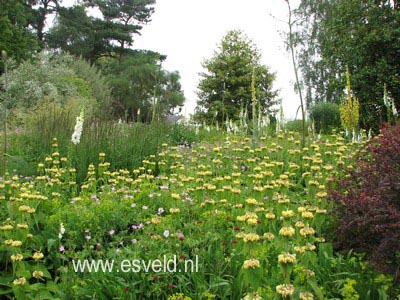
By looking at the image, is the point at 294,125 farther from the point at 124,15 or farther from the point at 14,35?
the point at 124,15

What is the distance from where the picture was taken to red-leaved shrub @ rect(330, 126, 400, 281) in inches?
89.0

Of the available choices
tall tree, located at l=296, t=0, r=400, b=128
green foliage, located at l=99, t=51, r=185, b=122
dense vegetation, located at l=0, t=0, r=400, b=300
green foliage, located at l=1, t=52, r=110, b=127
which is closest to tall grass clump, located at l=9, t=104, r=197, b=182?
dense vegetation, located at l=0, t=0, r=400, b=300

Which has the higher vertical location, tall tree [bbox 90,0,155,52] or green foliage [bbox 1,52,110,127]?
tall tree [bbox 90,0,155,52]

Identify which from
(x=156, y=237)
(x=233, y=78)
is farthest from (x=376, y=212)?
(x=233, y=78)

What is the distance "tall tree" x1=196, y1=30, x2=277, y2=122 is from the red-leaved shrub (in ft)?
62.6

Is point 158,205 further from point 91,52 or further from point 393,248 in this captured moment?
point 91,52

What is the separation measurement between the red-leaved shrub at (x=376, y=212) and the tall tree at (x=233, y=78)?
1907 cm

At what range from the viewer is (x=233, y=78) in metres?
22.3

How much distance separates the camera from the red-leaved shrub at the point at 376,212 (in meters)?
2.26

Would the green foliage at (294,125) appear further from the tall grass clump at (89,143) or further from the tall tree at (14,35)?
the tall tree at (14,35)

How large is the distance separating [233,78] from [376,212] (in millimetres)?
20400

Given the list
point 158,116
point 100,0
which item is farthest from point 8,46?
point 158,116

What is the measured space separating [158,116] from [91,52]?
26.2 meters

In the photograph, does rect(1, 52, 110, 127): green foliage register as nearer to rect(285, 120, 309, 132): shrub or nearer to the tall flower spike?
rect(285, 120, 309, 132): shrub
